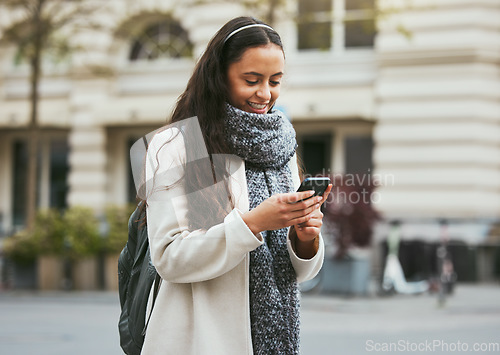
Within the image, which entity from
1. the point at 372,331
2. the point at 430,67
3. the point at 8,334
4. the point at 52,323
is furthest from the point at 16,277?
the point at 430,67

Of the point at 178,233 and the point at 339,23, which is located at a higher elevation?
the point at 339,23

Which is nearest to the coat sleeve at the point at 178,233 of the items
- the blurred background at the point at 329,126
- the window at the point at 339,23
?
the blurred background at the point at 329,126

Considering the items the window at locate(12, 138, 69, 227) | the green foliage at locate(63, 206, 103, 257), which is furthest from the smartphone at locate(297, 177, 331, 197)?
the window at locate(12, 138, 69, 227)

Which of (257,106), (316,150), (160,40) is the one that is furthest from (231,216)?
(160,40)

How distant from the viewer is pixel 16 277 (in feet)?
46.9

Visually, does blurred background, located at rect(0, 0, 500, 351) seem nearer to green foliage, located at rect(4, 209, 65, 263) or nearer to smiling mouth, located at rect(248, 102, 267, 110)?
green foliage, located at rect(4, 209, 65, 263)

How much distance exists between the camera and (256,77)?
2418 mm

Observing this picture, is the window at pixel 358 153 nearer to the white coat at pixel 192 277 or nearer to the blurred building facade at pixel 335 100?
the blurred building facade at pixel 335 100

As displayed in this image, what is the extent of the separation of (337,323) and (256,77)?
7895mm

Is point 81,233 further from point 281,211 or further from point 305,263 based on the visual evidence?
point 281,211

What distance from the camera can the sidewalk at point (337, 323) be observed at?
7.96 m

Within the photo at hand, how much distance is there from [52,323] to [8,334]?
1024mm

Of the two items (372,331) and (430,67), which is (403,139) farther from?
(372,331)

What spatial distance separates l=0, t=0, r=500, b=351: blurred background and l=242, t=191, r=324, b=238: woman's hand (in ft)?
32.4
